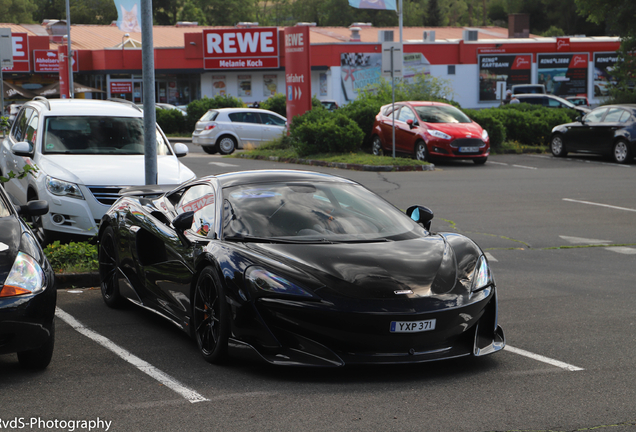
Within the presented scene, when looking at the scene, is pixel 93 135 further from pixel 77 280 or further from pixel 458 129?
pixel 458 129

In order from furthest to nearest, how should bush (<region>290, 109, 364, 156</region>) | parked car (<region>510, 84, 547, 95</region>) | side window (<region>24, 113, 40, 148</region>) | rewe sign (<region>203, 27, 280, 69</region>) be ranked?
rewe sign (<region>203, 27, 280, 69</region>) → parked car (<region>510, 84, 547, 95</region>) → bush (<region>290, 109, 364, 156</region>) → side window (<region>24, 113, 40, 148</region>)

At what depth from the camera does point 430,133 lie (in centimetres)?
2269

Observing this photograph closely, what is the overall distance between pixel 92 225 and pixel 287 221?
176 inches

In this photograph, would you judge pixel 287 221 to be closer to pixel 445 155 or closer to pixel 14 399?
pixel 14 399

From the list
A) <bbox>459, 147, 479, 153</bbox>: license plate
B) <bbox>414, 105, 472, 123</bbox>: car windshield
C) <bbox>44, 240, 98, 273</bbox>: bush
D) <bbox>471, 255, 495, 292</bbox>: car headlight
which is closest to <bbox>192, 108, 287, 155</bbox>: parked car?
<bbox>414, 105, 472, 123</bbox>: car windshield

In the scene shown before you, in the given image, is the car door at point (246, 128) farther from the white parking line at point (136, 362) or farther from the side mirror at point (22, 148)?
the white parking line at point (136, 362)

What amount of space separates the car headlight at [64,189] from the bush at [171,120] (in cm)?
3002

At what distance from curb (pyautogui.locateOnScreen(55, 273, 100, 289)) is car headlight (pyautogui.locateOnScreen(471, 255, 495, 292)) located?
440cm

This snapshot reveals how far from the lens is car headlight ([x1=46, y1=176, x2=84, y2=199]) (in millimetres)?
9719

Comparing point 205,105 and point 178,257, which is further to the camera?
Result: point 205,105

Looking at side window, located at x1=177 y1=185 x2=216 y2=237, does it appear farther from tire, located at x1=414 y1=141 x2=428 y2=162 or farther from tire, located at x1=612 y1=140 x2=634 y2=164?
tire, located at x1=612 y1=140 x2=634 y2=164

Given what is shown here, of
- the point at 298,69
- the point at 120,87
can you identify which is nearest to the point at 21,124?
the point at 298,69

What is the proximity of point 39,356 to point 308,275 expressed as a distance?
184 centimetres

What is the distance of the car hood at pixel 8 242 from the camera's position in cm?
513
